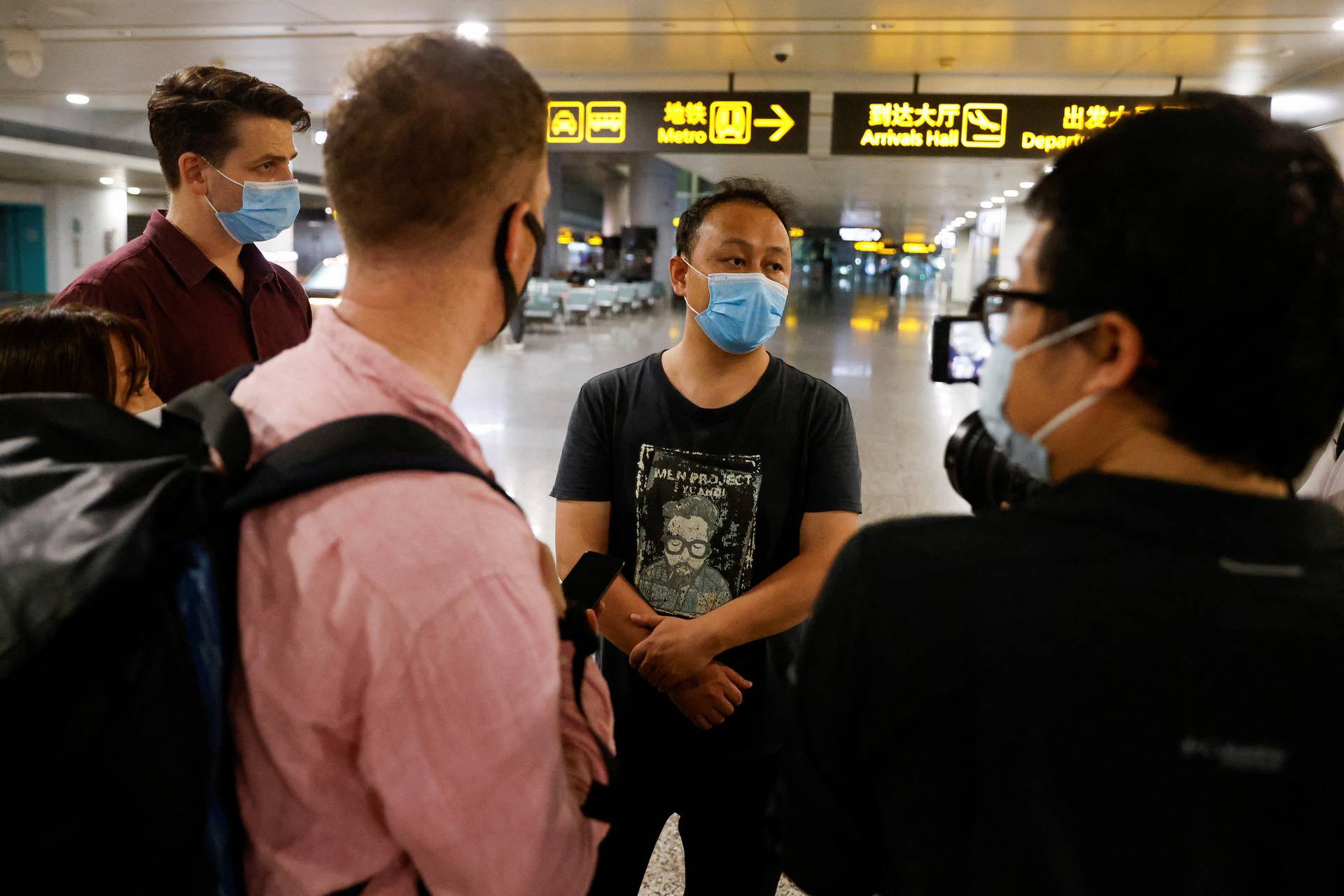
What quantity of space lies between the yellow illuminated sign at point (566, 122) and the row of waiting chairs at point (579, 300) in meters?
6.02

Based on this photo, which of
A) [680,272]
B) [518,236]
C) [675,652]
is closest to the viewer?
[518,236]

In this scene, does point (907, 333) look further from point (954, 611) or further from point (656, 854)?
point (954, 611)

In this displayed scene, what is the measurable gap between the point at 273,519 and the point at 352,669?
0.52 feet

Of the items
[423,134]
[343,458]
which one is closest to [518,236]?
[423,134]

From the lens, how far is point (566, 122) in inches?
338

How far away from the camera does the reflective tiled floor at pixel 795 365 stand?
6.11 m

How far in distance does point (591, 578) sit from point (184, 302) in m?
1.61

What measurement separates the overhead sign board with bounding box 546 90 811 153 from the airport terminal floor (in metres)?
2.66

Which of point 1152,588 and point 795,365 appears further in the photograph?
point 795,365

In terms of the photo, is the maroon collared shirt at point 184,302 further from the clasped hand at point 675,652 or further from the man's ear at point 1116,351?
the man's ear at point 1116,351

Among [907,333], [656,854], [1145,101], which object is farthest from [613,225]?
[656,854]

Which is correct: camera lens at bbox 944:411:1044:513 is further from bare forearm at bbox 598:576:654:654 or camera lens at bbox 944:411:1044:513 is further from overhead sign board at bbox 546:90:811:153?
overhead sign board at bbox 546:90:811:153

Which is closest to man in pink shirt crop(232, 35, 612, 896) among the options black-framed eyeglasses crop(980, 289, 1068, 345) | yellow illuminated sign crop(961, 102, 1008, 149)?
black-framed eyeglasses crop(980, 289, 1068, 345)

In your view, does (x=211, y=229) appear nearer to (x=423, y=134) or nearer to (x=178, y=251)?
(x=178, y=251)
